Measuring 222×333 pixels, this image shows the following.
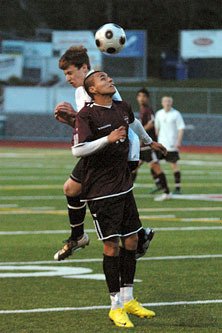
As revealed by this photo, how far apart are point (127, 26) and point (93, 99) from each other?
6595 cm

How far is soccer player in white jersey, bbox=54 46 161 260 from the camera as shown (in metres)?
10.0

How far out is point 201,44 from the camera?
62.3m

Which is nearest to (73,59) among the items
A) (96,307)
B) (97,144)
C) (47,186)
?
(97,144)

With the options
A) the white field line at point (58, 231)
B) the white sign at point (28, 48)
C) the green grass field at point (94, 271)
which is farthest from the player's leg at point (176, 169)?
the white sign at point (28, 48)

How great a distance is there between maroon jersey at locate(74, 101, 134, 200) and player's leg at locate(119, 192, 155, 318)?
19 cm

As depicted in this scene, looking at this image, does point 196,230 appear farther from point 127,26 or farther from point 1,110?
point 127,26

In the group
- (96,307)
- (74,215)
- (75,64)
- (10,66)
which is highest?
(75,64)

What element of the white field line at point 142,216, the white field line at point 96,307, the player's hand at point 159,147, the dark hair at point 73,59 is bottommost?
the white field line at point 142,216

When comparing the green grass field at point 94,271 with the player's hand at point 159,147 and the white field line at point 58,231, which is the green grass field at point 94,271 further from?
the player's hand at point 159,147

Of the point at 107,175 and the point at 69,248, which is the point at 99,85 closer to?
the point at 107,175

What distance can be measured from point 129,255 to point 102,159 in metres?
0.80

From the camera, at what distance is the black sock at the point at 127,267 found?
942 centimetres

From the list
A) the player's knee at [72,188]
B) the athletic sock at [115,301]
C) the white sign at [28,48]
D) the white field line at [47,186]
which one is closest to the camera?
the athletic sock at [115,301]

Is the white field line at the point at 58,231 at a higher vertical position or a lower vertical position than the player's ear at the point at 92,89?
lower
